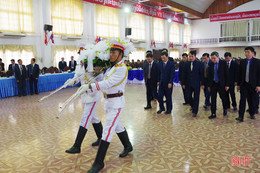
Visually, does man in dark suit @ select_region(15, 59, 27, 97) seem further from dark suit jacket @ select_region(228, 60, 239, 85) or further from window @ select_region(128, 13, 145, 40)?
window @ select_region(128, 13, 145, 40)

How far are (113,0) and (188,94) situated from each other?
465 inches

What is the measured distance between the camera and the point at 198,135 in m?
4.07

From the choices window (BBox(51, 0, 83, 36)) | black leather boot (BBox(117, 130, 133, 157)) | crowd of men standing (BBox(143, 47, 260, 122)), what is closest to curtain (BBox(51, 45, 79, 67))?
window (BBox(51, 0, 83, 36))

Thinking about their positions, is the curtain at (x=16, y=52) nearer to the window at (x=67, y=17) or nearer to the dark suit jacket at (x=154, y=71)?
the window at (x=67, y=17)

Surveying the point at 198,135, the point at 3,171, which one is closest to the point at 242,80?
the point at 198,135

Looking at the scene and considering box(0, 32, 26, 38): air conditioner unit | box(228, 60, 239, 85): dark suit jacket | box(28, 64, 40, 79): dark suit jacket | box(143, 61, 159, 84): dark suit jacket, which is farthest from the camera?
box(0, 32, 26, 38): air conditioner unit

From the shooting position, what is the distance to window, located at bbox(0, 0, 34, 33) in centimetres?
1096

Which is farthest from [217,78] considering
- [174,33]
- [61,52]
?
[174,33]

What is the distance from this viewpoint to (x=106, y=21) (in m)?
15.9

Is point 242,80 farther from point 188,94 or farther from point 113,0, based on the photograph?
point 113,0

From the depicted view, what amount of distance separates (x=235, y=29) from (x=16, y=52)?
20.7m

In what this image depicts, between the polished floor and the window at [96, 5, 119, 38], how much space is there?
A: 1066 centimetres

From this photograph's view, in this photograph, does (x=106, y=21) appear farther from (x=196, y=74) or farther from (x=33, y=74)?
(x=196, y=74)

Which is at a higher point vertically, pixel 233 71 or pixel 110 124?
pixel 233 71
